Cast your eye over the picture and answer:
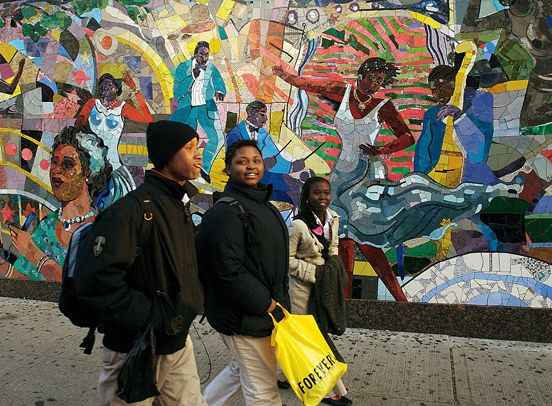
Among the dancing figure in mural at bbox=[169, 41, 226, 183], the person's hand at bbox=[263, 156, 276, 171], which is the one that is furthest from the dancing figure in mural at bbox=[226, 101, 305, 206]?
the dancing figure in mural at bbox=[169, 41, 226, 183]

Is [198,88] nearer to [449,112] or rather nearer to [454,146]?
[449,112]

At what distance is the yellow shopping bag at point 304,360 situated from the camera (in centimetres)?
247

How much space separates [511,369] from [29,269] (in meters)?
6.11

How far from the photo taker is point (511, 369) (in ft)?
13.5

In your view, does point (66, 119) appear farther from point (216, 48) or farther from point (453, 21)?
point (453, 21)

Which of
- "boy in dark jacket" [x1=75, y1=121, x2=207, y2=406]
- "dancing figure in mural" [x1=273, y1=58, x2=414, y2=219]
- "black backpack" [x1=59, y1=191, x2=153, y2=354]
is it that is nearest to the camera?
"boy in dark jacket" [x1=75, y1=121, x2=207, y2=406]

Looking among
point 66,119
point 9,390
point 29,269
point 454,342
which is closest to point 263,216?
point 9,390

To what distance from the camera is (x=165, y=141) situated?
2348 mm

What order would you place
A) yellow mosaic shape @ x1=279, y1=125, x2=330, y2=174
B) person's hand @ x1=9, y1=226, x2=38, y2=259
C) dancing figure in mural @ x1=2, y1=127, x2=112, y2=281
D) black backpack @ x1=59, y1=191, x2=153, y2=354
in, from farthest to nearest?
person's hand @ x1=9, y1=226, x2=38, y2=259 → dancing figure in mural @ x1=2, y1=127, x2=112, y2=281 → yellow mosaic shape @ x1=279, y1=125, x2=330, y2=174 → black backpack @ x1=59, y1=191, x2=153, y2=354

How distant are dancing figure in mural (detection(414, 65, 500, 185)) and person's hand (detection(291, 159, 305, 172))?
51.0 inches

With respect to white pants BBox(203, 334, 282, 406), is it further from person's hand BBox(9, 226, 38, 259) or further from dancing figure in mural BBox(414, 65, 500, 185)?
person's hand BBox(9, 226, 38, 259)

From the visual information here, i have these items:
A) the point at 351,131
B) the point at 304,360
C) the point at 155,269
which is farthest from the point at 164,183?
the point at 351,131

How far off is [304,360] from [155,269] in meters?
0.97

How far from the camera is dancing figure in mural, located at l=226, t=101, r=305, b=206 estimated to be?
5.57 metres
